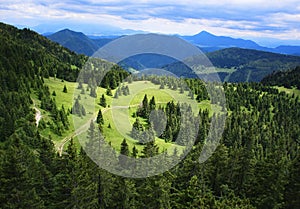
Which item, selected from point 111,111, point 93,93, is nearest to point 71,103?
point 93,93

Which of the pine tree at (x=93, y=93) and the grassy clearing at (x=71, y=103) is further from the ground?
the pine tree at (x=93, y=93)

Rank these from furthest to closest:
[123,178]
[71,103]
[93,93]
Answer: [93,93] → [71,103] → [123,178]

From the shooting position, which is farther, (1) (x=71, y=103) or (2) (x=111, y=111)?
(1) (x=71, y=103)

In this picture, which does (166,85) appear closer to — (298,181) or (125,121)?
(125,121)

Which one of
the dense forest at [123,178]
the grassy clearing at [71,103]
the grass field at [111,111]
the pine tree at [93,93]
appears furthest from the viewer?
the pine tree at [93,93]

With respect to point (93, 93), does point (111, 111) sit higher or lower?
lower

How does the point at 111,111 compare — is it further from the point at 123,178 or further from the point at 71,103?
the point at 123,178

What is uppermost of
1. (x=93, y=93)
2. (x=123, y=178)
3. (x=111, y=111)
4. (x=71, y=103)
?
(x=93, y=93)

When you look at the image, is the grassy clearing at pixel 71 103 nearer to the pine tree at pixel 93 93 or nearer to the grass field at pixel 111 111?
the grass field at pixel 111 111

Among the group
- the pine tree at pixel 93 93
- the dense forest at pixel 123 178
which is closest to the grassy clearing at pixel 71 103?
the pine tree at pixel 93 93

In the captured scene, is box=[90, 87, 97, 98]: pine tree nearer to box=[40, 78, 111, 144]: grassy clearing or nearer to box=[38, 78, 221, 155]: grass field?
box=[40, 78, 111, 144]: grassy clearing

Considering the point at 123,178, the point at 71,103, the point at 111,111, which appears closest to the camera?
the point at 123,178
